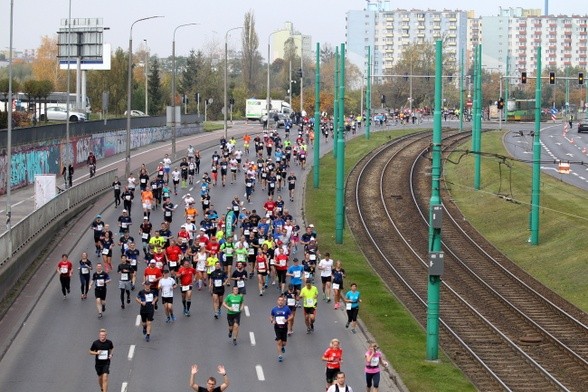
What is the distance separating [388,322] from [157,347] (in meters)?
6.57

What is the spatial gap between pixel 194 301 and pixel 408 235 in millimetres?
17538

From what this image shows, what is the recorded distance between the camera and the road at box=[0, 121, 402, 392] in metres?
23.0

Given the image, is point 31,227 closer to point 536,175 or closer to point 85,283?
point 85,283

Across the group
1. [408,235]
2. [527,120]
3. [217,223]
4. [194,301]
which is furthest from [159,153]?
[527,120]

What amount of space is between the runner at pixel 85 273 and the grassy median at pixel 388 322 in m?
7.00

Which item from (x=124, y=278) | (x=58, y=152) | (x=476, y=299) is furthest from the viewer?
(x=58, y=152)

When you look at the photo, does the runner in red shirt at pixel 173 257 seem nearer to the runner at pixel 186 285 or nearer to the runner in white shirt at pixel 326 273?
the runner at pixel 186 285

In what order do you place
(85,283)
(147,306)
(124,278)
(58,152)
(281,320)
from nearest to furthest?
1. (281,320)
2. (147,306)
3. (124,278)
4. (85,283)
5. (58,152)

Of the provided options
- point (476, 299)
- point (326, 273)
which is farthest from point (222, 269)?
point (476, 299)

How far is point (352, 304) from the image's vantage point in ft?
89.6

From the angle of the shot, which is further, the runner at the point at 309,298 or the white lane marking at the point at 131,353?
the runner at the point at 309,298

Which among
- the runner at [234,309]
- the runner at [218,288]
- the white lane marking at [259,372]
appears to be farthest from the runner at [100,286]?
the white lane marking at [259,372]

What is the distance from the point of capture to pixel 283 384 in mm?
22875

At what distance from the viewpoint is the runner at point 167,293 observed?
91.2ft
